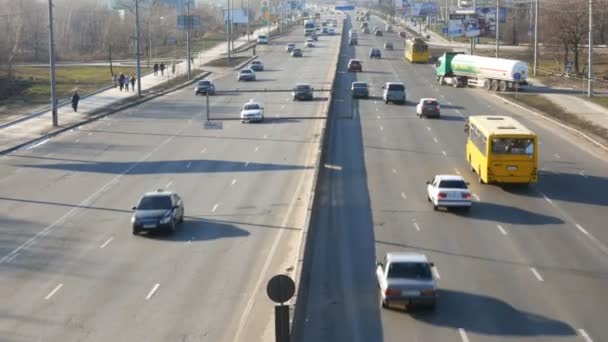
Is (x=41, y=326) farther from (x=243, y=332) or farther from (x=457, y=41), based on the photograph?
(x=457, y=41)

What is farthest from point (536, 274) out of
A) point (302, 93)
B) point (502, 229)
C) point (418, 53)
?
point (418, 53)

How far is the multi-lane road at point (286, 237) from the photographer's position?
783 inches

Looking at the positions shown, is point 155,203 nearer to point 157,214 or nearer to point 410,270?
point 157,214

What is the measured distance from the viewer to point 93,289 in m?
22.6

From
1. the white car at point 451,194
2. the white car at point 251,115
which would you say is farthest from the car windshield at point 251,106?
the white car at point 451,194

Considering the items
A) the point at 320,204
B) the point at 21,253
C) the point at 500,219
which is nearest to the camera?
the point at 21,253

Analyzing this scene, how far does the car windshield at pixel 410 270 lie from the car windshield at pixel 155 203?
406 inches

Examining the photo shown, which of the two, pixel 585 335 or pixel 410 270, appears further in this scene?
pixel 410 270

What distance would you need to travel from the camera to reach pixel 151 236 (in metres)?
28.6

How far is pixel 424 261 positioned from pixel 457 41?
12897 centimetres

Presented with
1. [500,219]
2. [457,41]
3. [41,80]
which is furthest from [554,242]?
[457,41]

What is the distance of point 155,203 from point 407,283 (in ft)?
36.5

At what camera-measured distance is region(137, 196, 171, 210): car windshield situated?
2889 centimetres

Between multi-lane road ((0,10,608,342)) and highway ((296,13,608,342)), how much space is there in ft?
0.23
